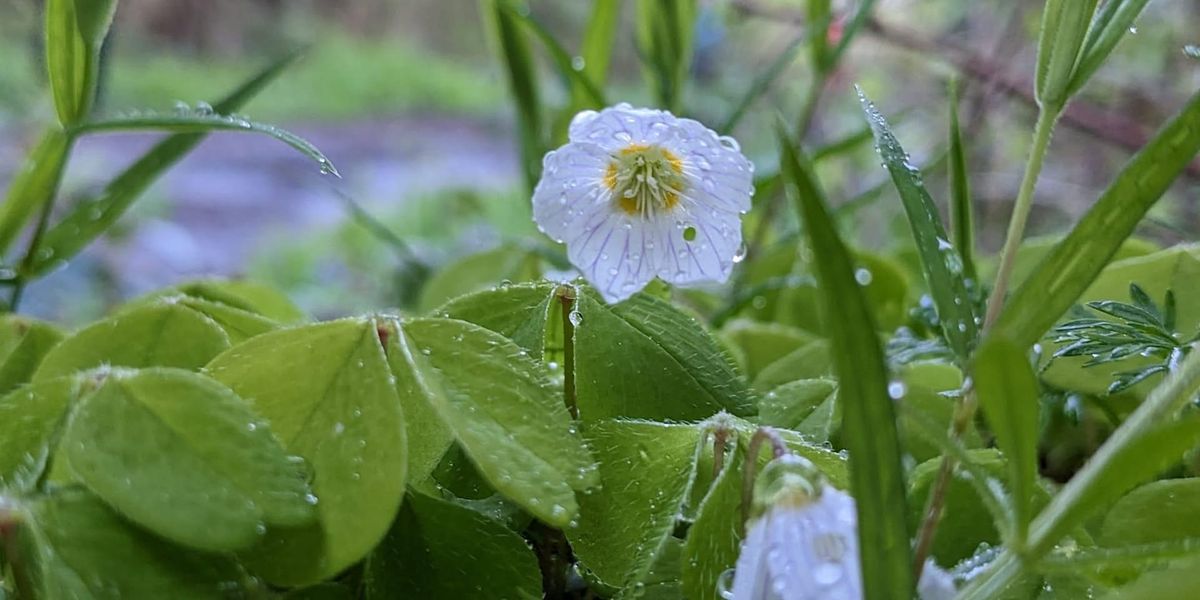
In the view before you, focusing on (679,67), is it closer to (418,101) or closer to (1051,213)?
(1051,213)

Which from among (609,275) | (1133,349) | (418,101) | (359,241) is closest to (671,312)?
(609,275)

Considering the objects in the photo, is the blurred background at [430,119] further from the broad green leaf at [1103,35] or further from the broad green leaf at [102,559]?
the broad green leaf at [102,559]

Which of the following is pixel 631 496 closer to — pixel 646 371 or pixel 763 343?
pixel 646 371

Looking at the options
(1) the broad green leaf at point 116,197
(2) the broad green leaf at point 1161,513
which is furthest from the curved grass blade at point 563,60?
(2) the broad green leaf at point 1161,513

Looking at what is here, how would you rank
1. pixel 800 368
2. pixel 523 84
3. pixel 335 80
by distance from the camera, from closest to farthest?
pixel 800 368 < pixel 523 84 < pixel 335 80

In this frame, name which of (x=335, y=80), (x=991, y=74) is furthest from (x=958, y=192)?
(x=335, y=80)

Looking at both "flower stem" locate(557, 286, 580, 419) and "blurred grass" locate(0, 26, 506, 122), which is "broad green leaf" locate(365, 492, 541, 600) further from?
"blurred grass" locate(0, 26, 506, 122)
